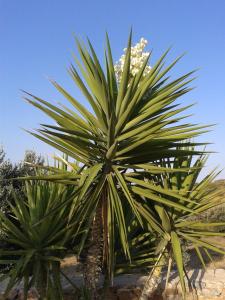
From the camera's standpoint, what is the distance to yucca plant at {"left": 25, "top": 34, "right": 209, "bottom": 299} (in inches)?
211

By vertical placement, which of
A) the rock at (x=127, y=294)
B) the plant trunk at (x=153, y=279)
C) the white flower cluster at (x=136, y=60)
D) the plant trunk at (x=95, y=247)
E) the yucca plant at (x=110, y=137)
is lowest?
the rock at (x=127, y=294)

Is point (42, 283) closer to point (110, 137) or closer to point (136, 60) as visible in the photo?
point (110, 137)

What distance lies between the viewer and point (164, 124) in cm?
532

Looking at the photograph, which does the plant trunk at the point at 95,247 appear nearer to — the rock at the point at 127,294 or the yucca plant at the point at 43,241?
the yucca plant at the point at 43,241

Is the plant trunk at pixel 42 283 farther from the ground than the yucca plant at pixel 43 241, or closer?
closer

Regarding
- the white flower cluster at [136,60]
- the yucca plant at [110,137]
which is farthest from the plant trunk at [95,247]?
the white flower cluster at [136,60]

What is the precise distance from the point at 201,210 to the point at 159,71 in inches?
83.9

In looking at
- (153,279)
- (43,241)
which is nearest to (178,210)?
(153,279)

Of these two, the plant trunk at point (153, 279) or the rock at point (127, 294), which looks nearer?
the plant trunk at point (153, 279)

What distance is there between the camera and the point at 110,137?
539cm

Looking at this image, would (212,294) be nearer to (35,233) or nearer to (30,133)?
(35,233)

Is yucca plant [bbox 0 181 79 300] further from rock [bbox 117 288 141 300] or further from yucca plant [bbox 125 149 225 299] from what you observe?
rock [bbox 117 288 141 300]

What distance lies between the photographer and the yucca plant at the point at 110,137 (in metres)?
5.35

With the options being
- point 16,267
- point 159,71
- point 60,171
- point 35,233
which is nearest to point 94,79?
point 159,71
